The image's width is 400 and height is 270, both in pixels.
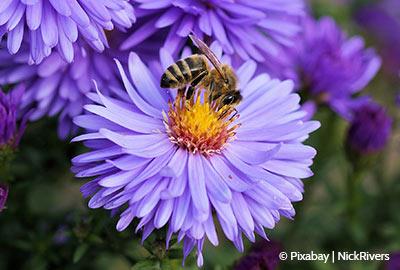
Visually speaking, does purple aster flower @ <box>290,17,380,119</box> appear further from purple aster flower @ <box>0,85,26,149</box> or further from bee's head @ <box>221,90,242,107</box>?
purple aster flower @ <box>0,85,26,149</box>

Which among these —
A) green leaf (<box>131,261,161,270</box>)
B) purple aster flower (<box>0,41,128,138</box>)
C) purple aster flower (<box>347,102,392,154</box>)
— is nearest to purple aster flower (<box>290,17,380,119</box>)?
purple aster flower (<box>347,102,392,154</box>)

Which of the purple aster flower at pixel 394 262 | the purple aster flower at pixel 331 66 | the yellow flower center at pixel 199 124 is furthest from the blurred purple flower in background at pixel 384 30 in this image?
the yellow flower center at pixel 199 124

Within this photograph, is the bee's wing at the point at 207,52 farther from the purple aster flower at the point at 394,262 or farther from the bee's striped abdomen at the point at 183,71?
the purple aster flower at the point at 394,262

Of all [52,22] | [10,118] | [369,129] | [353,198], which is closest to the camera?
[52,22]

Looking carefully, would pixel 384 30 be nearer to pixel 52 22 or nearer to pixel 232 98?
pixel 232 98

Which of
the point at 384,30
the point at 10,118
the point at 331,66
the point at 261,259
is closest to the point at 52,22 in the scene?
the point at 10,118

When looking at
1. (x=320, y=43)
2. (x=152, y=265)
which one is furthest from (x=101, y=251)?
(x=320, y=43)
